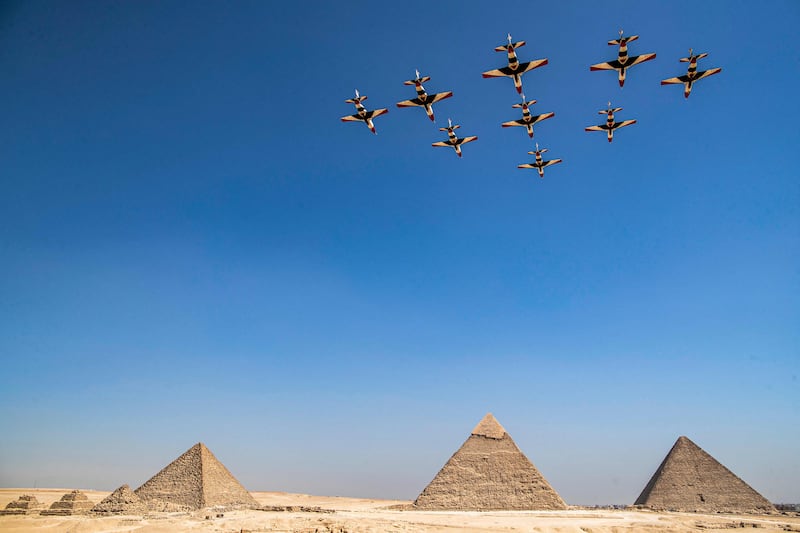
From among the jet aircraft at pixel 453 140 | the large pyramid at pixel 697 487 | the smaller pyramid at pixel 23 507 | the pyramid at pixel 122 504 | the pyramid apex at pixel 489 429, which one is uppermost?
the jet aircraft at pixel 453 140

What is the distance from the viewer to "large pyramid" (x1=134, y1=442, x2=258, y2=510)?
42.3 m

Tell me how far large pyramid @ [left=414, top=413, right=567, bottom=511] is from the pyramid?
920 inches

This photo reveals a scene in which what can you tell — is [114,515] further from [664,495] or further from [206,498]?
[664,495]

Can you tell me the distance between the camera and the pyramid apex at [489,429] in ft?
156

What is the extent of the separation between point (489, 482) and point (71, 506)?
3390 centimetres

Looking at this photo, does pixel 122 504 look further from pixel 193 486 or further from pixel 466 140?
pixel 466 140

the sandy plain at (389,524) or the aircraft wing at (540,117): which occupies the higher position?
the aircraft wing at (540,117)

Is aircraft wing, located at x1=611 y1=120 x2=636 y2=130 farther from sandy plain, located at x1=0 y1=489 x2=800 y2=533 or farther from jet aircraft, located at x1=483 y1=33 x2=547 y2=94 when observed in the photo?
sandy plain, located at x1=0 y1=489 x2=800 y2=533

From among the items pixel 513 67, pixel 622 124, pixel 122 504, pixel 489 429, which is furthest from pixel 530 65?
pixel 122 504

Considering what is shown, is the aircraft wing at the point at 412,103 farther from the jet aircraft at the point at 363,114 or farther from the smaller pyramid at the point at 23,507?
the smaller pyramid at the point at 23,507

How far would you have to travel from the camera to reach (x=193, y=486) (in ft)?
142

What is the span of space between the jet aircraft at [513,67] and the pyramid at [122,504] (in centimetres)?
4036

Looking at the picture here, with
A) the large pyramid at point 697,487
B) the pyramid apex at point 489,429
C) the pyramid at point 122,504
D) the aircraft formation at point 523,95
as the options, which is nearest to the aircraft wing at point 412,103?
the aircraft formation at point 523,95

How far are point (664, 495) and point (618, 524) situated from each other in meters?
19.8
